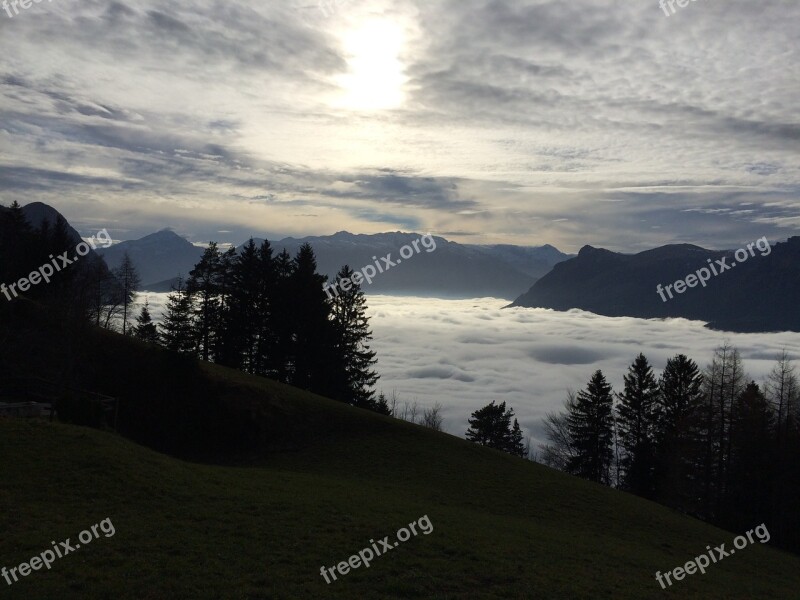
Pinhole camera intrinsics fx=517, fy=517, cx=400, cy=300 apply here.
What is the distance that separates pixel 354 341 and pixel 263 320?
13.5 metres

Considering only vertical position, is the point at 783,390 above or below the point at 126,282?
below

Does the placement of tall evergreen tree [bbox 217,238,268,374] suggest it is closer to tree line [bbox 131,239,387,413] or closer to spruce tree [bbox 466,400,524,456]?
tree line [bbox 131,239,387,413]

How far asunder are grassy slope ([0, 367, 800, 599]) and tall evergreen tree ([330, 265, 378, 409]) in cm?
3032

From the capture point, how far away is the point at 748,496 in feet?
168

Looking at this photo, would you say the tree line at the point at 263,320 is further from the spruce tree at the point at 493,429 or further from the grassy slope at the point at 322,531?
the spruce tree at the point at 493,429

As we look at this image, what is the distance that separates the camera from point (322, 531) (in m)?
18.7

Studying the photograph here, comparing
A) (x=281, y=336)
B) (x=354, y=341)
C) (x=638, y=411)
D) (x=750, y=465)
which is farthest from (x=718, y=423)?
(x=281, y=336)

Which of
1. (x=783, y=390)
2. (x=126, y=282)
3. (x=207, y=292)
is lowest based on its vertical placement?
(x=783, y=390)

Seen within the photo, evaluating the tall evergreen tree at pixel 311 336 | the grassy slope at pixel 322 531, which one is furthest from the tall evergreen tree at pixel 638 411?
the tall evergreen tree at pixel 311 336

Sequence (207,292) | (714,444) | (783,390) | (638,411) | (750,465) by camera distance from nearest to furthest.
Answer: (750,465) < (714,444) < (783,390) < (207,292) < (638,411)

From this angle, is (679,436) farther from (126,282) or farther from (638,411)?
(126,282)

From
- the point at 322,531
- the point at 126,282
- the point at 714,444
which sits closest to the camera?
the point at 322,531

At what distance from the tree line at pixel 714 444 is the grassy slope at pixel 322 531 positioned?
19100 millimetres

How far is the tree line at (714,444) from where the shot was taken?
4925cm
